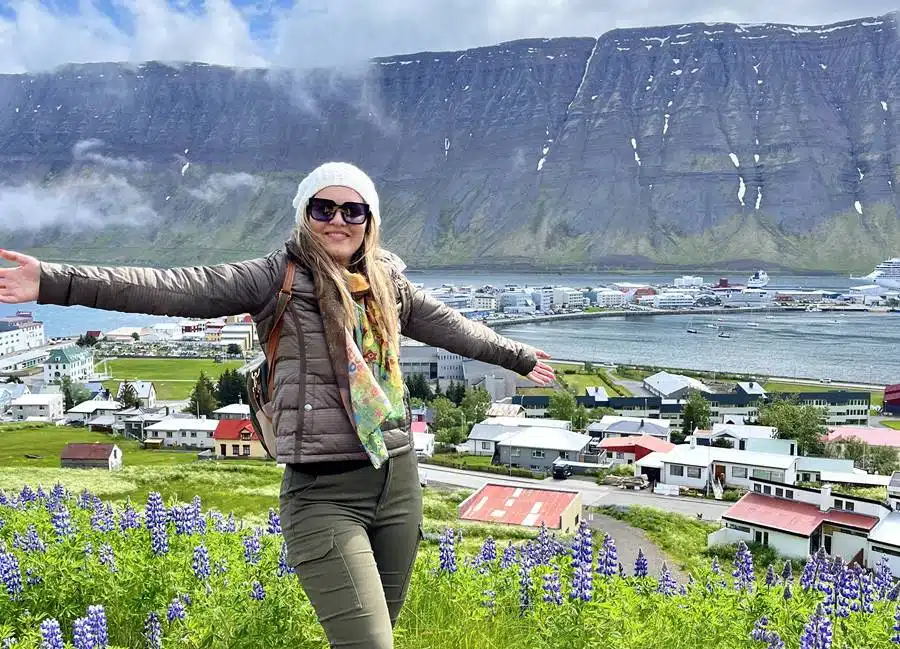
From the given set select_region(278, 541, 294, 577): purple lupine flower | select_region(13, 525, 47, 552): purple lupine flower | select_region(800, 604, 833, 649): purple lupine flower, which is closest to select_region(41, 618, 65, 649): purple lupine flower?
select_region(278, 541, 294, 577): purple lupine flower

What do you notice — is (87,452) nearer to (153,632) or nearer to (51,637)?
(153,632)

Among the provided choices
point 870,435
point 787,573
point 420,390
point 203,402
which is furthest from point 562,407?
point 787,573

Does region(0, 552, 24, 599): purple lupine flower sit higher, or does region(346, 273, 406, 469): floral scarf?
region(346, 273, 406, 469): floral scarf

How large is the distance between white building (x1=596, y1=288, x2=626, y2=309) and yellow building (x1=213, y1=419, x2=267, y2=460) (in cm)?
7967

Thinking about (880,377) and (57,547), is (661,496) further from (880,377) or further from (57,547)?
(880,377)

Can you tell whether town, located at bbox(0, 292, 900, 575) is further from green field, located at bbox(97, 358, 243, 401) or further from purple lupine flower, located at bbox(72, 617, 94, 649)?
purple lupine flower, located at bbox(72, 617, 94, 649)

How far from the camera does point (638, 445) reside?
28.6 metres

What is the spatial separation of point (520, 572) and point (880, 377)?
53946 mm

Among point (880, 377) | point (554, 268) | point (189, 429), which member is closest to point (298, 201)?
point (189, 429)

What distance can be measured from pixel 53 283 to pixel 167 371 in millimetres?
56130

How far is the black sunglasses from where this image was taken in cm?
216

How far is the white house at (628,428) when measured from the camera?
1237 inches

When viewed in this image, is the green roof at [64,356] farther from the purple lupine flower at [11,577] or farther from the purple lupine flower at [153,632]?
the purple lupine flower at [153,632]

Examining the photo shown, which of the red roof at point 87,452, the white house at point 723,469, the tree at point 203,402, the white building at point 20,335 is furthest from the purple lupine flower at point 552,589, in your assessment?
the white building at point 20,335
